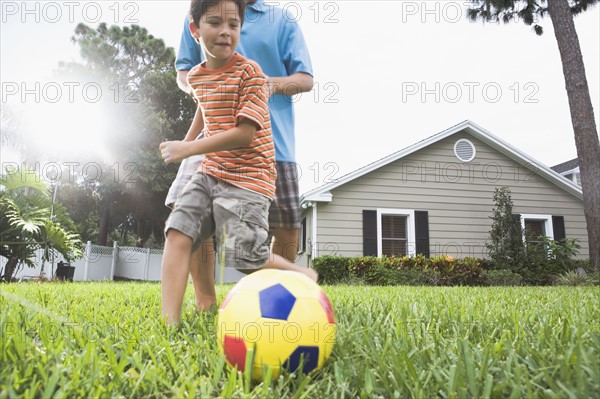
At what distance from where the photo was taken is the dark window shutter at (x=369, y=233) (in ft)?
37.9

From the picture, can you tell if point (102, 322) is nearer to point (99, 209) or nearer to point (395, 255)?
point (395, 255)

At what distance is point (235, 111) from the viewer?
94.8 inches

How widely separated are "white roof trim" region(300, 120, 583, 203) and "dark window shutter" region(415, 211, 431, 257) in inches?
63.8

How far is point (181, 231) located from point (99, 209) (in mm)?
26987

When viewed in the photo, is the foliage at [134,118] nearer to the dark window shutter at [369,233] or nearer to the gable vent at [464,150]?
the dark window shutter at [369,233]

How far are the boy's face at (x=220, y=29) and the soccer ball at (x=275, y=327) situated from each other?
119 centimetres

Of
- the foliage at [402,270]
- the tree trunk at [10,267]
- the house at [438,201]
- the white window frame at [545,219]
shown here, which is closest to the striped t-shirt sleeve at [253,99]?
the tree trunk at [10,267]

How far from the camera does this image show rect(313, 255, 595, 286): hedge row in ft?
34.0

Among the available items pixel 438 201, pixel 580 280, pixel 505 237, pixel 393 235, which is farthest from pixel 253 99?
pixel 505 237

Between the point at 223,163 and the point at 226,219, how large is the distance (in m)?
0.31

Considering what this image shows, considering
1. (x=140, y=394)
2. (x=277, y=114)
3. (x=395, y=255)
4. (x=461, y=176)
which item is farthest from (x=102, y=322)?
(x=461, y=176)

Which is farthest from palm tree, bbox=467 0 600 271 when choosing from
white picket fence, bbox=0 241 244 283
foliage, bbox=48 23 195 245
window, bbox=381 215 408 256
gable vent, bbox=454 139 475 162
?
foliage, bbox=48 23 195 245

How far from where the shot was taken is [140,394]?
1.38m

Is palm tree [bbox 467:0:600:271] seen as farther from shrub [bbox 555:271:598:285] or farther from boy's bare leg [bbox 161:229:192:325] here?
boy's bare leg [bbox 161:229:192:325]
